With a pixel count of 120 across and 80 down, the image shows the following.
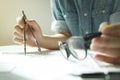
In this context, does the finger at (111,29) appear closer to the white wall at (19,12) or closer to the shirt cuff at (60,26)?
the shirt cuff at (60,26)

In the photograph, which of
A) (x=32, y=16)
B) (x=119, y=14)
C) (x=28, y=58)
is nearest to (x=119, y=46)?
(x=28, y=58)

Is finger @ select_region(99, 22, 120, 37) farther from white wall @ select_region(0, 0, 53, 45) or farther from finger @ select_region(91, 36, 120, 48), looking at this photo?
white wall @ select_region(0, 0, 53, 45)

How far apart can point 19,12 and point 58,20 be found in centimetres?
53

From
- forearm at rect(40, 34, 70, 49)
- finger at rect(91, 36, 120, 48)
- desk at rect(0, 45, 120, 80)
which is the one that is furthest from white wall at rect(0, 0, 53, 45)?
finger at rect(91, 36, 120, 48)

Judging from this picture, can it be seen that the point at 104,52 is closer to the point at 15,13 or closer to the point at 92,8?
the point at 92,8

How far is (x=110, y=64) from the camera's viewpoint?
641 mm

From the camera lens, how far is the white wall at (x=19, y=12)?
1624 millimetres

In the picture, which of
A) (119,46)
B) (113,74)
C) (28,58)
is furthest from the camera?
(28,58)

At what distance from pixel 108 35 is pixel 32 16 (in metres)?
1.09

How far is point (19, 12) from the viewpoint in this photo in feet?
5.38

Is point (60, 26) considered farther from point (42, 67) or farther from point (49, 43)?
point (42, 67)

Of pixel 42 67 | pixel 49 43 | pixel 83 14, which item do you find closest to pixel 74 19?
pixel 83 14

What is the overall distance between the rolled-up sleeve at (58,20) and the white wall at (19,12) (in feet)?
1.40

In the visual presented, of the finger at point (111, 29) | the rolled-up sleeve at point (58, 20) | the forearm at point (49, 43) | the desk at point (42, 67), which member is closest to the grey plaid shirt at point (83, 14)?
the rolled-up sleeve at point (58, 20)
